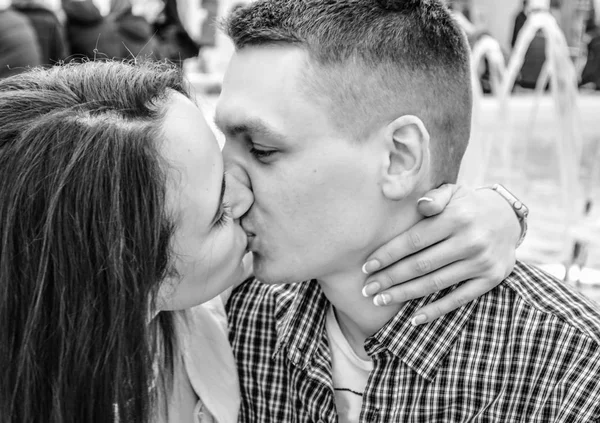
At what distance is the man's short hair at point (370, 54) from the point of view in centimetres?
152

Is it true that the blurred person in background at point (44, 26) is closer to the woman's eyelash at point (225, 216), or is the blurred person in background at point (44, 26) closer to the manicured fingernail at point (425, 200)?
the woman's eyelash at point (225, 216)

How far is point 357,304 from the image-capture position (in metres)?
1.63

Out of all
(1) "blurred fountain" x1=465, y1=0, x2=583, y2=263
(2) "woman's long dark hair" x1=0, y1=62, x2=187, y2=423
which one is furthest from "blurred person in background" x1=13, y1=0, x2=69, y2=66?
(2) "woman's long dark hair" x1=0, y1=62, x2=187, y2=423

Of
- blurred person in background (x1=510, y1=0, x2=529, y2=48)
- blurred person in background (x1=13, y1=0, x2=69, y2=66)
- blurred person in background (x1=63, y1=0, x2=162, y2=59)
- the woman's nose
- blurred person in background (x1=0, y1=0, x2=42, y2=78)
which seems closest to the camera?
the woman's nose

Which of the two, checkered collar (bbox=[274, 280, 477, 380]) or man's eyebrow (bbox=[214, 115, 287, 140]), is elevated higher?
man's eyebrow (bbox=[214, 115, 287, 140])

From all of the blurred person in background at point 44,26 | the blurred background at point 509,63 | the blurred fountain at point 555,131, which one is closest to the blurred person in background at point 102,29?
the blurred background at point 509,63

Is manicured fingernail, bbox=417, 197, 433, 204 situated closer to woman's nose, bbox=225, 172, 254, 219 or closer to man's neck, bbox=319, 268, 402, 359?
man's neck, bbox=319, 268, 402, 359

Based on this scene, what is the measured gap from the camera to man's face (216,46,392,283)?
1483 millimetres

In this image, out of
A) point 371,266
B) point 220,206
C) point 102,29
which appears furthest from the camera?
point 102,29

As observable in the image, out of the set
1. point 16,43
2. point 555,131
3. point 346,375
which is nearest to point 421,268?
point 346,375

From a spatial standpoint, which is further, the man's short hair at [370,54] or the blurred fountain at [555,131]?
the blurred fountain at [555,131]

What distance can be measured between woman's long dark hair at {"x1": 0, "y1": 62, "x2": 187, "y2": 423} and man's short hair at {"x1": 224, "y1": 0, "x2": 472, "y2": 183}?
0.33 meters

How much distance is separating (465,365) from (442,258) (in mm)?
219

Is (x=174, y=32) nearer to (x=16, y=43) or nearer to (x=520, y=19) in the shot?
(x=16, y=43)
